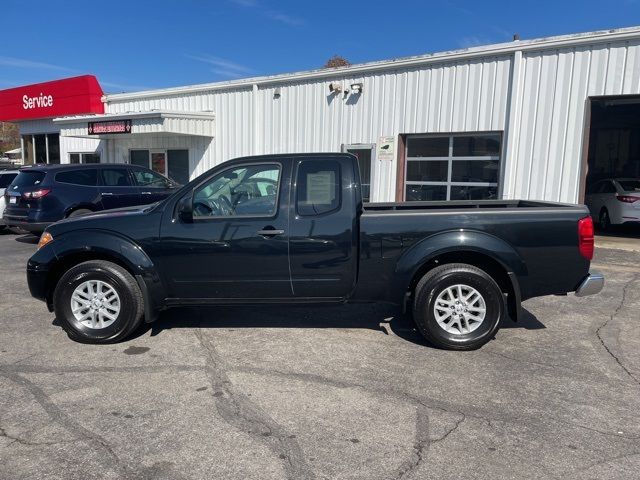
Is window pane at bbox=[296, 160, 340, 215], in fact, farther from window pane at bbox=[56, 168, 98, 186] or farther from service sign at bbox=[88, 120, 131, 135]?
service sign at bbox=[88, 120, 131, 135]

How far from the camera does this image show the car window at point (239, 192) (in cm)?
489

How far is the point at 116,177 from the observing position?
35.9ft

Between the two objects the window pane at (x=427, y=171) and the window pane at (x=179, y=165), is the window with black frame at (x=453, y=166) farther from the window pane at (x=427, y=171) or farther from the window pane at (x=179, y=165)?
the window pane at (x=179, y=165)

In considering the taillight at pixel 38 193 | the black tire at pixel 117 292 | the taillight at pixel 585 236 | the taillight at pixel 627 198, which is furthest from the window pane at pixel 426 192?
the black tire at pixel 117 292

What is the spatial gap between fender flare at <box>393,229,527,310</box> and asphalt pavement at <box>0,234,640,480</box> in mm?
784

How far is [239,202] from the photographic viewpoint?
16.1 ft

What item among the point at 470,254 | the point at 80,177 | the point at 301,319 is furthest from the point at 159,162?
the point at 470,254

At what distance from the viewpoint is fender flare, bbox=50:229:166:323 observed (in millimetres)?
4840

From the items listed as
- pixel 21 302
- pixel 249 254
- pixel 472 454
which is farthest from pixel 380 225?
pixel 21 302

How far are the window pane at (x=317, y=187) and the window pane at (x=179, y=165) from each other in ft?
41.4

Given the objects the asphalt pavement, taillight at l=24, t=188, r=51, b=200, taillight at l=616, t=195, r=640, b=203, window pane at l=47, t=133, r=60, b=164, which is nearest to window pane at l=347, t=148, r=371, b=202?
taillight at l=616, t=195, r=640, b=203

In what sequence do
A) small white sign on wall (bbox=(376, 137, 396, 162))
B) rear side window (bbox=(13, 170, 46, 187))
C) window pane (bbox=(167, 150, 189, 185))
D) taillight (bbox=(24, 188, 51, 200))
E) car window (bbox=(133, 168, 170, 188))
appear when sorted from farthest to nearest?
1. window pane (bbox=(167, 150, 189, 185))
2. small white sign on wall (bbox=(376, 137, 396, 162))
3. car window (bbox=(133, 168, 170, 188))
4. rear side window (bbox=(13, 170, 46, 187))
5. taillight (bbox=(24, 188, 51, 200))

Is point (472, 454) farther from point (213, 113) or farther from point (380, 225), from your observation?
point (213, 113)

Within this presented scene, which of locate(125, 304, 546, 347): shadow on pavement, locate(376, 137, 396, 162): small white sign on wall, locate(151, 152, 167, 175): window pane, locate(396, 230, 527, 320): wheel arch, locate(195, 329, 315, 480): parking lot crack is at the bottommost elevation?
locate(195, 329, 315, 480): parking lot crack
